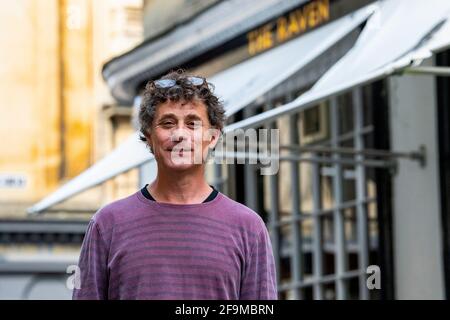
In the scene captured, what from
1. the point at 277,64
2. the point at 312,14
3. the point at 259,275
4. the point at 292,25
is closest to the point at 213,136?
the point at 259,275

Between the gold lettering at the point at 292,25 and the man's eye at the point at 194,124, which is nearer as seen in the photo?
the man's eye at the point at 194,124

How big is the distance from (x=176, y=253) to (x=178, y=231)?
48 millimetres

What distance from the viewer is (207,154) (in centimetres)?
297

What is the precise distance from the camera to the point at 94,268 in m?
2.92

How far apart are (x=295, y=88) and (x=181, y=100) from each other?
774 centimetres

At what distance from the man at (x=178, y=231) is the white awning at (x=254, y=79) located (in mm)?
4400

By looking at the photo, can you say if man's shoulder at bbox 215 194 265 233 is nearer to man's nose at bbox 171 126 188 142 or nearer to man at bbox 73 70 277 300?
man at bbox 73 70 277 300

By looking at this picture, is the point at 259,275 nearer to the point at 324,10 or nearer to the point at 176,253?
the point at 176,253

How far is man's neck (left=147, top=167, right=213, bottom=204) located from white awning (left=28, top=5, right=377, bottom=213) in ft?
14.5

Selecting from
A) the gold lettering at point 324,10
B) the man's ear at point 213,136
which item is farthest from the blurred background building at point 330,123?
the man's ear at point 213,136

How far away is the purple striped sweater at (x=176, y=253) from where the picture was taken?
2.83m

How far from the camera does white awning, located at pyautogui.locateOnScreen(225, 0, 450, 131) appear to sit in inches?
237

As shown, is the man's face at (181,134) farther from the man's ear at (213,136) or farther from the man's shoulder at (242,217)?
the man's shoulder at (242,217)

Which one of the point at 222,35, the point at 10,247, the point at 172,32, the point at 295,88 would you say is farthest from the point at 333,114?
the point at 10,247
